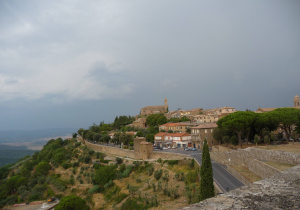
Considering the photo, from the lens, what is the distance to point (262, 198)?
10.3 ft

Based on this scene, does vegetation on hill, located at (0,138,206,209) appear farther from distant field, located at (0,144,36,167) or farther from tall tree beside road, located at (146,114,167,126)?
distant field, located at (0,144,36,167)

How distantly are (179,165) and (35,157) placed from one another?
56.7 metres

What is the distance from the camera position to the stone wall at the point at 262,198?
285 centimetres

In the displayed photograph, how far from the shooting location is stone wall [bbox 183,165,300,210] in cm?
285

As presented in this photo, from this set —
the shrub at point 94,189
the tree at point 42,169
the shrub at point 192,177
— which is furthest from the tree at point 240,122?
the tree at point 42,169

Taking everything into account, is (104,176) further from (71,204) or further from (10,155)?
(10,155)

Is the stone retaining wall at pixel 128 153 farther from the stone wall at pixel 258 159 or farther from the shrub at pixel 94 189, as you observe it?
the shrub at pixel 94 189

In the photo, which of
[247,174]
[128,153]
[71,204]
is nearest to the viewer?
[247,174]

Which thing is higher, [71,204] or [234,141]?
[234,141]

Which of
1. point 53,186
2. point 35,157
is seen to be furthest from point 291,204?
point 35,157

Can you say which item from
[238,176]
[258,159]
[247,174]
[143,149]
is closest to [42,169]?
[143,149]

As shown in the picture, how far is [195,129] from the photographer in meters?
40.2

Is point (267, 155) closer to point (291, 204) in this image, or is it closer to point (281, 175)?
point (281, 175)

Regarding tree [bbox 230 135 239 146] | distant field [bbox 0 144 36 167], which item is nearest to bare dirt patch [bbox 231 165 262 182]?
tree [bbox 230 135 239 146]
